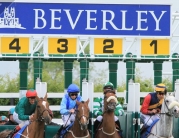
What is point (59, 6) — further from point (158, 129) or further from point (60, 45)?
point (158, 129)

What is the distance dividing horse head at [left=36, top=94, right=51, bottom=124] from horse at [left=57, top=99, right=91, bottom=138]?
632 millimetres

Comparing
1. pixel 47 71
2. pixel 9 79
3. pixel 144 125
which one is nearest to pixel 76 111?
pixel 144 125

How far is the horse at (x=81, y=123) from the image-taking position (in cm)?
1772

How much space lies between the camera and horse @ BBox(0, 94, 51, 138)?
58.3 ft

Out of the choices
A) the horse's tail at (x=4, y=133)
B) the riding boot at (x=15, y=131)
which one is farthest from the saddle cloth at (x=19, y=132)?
the horse's tail at (x=4, y=133)

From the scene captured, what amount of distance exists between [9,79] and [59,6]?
29688 mm

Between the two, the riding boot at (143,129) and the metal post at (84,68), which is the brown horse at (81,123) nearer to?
the riding boot at (143,129)

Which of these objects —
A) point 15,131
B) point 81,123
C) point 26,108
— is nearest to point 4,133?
point 15,131

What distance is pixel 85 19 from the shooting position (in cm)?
2220

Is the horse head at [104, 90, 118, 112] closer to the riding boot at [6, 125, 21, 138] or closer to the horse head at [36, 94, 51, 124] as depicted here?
the horse head at [36, 94, 51, 124]

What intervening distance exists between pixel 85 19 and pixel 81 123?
5.08 metres

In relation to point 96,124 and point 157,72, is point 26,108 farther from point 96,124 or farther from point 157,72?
point 157,72

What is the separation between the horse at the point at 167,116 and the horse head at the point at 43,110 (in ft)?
8.03

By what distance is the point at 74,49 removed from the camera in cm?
2231
